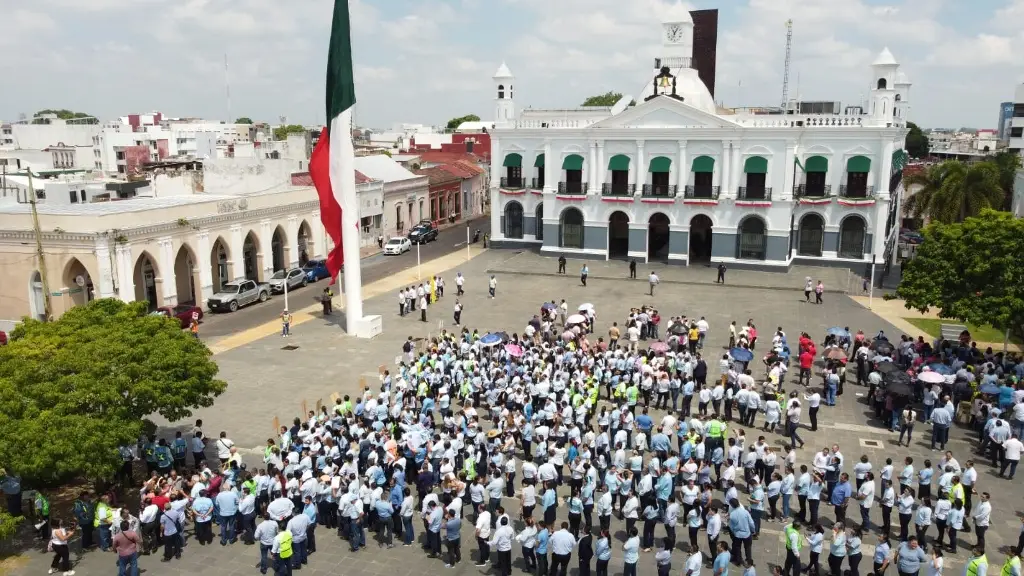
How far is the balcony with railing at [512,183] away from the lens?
172 ft

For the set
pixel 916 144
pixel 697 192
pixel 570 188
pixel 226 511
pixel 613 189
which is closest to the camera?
pixel 226 511

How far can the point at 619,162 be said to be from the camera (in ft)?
157

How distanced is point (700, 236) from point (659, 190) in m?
5.28

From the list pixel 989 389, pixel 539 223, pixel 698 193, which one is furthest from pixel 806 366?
pixel 539 223

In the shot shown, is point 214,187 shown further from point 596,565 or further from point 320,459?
point 596,565

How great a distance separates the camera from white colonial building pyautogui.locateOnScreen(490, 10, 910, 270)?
44.3 metres

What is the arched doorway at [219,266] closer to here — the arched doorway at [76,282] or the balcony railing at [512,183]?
the arched doorway at [76,282]

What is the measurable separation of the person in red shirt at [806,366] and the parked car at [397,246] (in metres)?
31.7

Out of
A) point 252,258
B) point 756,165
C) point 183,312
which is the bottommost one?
point 183,312

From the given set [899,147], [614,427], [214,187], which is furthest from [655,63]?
[614,427]

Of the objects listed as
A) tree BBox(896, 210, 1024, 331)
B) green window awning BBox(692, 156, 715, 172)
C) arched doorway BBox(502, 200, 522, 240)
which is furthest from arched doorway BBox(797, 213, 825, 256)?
tree BBox(896, 210, 1024, 331)

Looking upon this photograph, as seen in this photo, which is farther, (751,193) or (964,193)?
(964,193)

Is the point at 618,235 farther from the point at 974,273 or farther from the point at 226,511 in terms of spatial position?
the point at 226,511

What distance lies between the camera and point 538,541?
1413 cm
